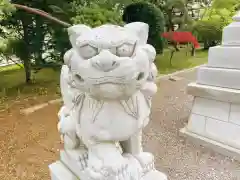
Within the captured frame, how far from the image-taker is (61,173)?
133 cm

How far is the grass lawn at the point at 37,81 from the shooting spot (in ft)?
12.9

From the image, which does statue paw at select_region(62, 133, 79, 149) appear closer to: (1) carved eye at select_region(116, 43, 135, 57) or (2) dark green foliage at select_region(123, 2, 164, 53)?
(1) carved eye at select_region(116, 43, 135, 57)


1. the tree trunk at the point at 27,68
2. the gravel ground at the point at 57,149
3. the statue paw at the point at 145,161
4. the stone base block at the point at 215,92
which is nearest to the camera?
the statue paw at the point at 145,161

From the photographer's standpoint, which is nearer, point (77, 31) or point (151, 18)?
point (77, 31)

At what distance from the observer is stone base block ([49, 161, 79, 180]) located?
1.29m

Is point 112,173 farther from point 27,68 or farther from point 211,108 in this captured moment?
point 27,68

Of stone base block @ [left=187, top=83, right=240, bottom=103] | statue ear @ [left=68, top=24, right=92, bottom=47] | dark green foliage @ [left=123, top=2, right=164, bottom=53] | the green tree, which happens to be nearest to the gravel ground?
stone base block @ [left=187, top=83, right=240, bottom=103]

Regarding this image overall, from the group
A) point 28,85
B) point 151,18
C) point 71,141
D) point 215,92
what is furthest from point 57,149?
point 151,18

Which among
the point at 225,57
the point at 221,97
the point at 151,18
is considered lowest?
the point at 221,97

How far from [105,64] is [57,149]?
5.96 ft

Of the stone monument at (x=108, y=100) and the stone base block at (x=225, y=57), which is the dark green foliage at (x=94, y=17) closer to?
the stone base block at (x=225, y=57)

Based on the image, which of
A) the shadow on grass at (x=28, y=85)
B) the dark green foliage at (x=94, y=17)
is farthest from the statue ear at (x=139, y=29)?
the shadow on grass at (x=28, y=85)

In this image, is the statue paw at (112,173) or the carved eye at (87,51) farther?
the statue paw at (112,173)

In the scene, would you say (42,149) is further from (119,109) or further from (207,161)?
(119,109)
